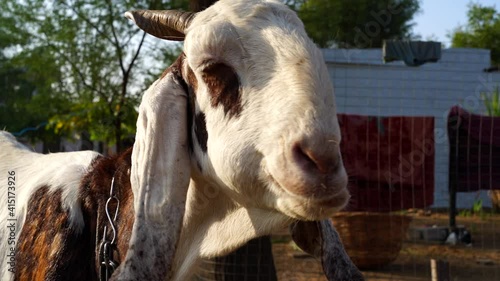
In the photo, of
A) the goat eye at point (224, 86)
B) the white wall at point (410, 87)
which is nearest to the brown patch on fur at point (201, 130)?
the goat eye at point (224, 86)

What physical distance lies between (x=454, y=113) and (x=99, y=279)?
27.0 feet

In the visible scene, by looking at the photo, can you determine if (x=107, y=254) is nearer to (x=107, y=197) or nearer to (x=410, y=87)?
(x=107, y=197)

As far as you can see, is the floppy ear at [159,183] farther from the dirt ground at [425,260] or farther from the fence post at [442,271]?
the dirt ground at [425,260]

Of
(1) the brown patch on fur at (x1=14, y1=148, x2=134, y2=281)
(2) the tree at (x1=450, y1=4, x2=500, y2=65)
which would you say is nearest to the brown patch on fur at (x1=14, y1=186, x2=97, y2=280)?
(1) the brown patch on fur at (x1=14, y1=148, x2=134, y2=281)

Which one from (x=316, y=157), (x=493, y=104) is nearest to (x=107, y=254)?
(x=316, y=157)

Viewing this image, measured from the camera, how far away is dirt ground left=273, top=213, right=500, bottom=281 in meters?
8.91

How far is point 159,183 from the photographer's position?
111 inches

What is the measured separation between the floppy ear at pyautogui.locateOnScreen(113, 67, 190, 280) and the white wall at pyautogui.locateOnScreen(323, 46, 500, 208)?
1274cm

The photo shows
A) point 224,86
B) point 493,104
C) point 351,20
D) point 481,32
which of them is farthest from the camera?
point 481,32

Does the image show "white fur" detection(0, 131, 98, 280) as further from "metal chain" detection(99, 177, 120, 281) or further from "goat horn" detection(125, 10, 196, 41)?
"goat horn" detection(125, 10, 196, 41)

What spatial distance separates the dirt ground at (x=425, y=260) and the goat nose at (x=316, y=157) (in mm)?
6527

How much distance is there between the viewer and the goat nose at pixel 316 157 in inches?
88.9

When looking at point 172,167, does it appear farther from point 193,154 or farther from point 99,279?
point 99,279

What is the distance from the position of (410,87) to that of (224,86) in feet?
49.1
